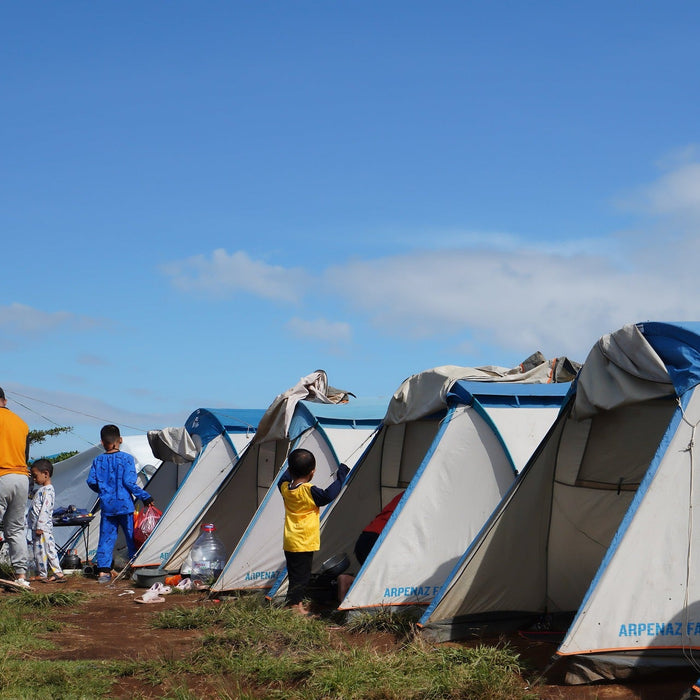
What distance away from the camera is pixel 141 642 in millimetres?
7121

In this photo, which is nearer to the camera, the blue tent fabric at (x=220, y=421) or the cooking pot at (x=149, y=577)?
the cooking pot at (x=149, y=577)

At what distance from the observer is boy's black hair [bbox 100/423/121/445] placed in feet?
38.3

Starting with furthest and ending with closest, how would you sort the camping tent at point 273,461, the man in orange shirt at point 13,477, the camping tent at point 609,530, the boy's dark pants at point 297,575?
1. the camping tent at point 273,461
2. the man in orange shirt at point 13,477
3. the boy's dark pants at point 297,575
4. the camping tent at point 609,530

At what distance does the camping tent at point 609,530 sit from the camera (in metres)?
5.10

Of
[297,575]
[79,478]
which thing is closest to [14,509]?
[297,575]

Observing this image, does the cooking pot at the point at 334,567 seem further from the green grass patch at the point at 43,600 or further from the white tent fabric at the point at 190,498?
the white tent fabric at the point at 190,498

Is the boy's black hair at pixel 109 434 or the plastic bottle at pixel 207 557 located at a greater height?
the boy's black hair at pixel 109 434

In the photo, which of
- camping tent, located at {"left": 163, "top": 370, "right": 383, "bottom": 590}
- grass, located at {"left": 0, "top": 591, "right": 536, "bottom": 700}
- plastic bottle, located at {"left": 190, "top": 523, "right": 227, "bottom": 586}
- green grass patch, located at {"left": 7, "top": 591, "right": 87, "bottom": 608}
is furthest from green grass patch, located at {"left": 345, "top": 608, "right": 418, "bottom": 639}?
plastic bottle, located at {"left": 190, "top": 523, "right": 227, "bottom": 586}

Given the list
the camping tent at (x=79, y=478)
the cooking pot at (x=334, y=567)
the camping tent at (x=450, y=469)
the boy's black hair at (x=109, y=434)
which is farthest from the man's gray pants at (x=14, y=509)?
the camping tent at (x=79, y=478)

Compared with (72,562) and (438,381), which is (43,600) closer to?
(438,381)

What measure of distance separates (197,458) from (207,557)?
7.49 ft

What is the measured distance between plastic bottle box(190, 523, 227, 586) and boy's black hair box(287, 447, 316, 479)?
273cm

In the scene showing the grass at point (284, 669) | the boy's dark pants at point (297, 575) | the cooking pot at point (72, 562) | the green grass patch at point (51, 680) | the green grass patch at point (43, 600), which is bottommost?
the cooking pot at point (72, 562)

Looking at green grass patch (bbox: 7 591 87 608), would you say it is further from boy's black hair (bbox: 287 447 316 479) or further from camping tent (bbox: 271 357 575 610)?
boy's black hair (bbox: 287 447 316 479)
